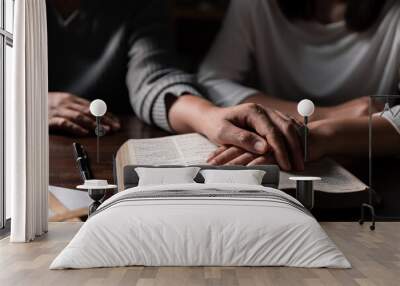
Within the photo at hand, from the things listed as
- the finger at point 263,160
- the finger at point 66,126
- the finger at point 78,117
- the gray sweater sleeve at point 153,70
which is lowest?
the finger at point 263,160

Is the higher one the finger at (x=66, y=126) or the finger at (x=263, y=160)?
the finger at (x=66, y=126)

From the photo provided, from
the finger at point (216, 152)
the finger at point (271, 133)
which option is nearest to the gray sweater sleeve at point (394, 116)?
the finger at point (271, 133)

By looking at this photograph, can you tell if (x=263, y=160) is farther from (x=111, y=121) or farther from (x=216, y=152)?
(x=111, y=121)

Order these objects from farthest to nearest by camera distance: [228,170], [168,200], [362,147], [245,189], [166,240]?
[362,147]
[228,170]
[245,189]
[168,200]
[166,240]

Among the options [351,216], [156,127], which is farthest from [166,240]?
Answer: [351,216]

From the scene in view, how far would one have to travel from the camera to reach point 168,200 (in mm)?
5102

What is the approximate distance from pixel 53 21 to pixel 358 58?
3.81 meters

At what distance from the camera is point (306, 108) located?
729 cm

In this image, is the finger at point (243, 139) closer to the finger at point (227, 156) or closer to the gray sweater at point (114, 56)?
the finger at point (227, 156)

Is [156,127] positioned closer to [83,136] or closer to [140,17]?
[83,136]

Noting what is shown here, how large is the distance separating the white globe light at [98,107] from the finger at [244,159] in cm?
163

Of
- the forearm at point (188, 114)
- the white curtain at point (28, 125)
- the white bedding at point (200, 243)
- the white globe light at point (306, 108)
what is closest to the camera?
the white bedding at point (200, 243)

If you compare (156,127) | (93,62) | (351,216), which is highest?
(93,62)

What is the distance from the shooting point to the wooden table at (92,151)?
24.7ft
